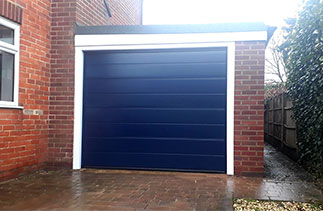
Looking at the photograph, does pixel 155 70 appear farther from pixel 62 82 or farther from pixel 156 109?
pixel 62 82

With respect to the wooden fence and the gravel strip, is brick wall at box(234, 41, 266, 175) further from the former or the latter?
the wooden fence

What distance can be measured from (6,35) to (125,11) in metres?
5.43

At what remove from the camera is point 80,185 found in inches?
198

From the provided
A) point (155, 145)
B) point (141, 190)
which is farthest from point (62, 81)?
point (141, 190)

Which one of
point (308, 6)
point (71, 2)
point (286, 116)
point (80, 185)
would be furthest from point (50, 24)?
point (286, 116)

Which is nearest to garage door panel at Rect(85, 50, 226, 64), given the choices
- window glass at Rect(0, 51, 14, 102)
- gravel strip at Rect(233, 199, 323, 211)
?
window glass at Rect(0, 51, 14, 102)

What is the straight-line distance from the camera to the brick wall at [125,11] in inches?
349

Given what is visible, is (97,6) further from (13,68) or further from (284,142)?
(284,142)

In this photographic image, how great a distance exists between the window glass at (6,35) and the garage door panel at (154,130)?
220cm

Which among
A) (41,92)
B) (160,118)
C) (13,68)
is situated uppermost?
(13,68)

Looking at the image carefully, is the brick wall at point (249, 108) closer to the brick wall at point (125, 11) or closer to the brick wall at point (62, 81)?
the brick wall at point (62, 81)

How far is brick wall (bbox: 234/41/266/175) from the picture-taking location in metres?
5.77

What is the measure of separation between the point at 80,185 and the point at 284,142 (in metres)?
6.25

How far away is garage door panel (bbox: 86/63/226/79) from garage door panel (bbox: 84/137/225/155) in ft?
4.25
